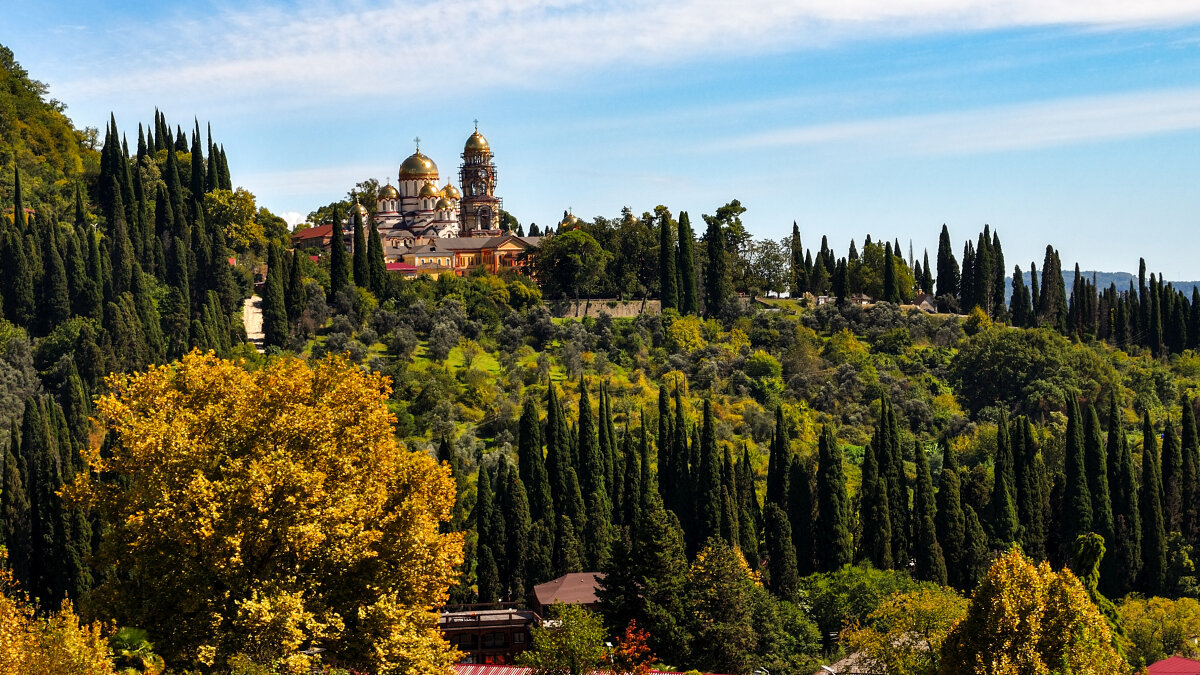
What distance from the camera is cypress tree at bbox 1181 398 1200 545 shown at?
60.6 meters

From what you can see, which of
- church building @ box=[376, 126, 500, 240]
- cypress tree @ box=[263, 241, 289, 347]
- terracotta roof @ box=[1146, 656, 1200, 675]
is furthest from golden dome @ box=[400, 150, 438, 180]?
terracotta roof @ box=[1146, 656, 1200, 675]

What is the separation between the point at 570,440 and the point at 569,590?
1151 centimetres

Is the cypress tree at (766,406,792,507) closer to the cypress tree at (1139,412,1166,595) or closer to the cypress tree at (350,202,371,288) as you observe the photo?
the cypress tree at (1139,412,1166,595)

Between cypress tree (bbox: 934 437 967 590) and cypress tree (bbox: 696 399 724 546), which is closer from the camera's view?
cypress tree (bbox: 934 437 967 590)

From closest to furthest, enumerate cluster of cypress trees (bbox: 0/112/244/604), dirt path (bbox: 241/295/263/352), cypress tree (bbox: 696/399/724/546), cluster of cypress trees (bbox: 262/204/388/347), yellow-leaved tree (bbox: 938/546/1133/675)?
yellow-leaved tree (bbox: 938/546/1133/675)
cypress tree (bbox: 696/399/724/546)
cluster of cypress trees (bbox: 0/112/244/604)
cluster of cypress trees (bbox: 262/204/388/347)
dirt path (bbox: 241/295/263/352)

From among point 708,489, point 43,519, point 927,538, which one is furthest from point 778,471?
point 43,519

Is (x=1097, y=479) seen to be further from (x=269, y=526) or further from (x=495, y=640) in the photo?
(x=269, y=526)

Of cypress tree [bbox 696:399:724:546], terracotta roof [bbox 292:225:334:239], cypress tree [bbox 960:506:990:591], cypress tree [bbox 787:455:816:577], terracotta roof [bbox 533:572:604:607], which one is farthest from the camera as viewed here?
terracotta roof [bbox 292:225:334:239]

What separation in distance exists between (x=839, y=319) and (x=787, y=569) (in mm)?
38780

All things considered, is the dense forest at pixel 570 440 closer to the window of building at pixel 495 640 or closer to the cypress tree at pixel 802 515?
the cypress tree at pixel 802 515

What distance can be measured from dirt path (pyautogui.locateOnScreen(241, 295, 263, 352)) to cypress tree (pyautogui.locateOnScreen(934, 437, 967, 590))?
1439 inches

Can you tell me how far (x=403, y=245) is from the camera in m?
107

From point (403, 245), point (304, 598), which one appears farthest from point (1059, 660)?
point (403, 245)

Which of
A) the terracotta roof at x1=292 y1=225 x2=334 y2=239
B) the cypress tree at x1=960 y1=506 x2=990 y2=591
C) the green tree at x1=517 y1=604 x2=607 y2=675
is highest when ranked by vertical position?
the terracotta roof at x1=292 y1=225 x2=334 y2=239
